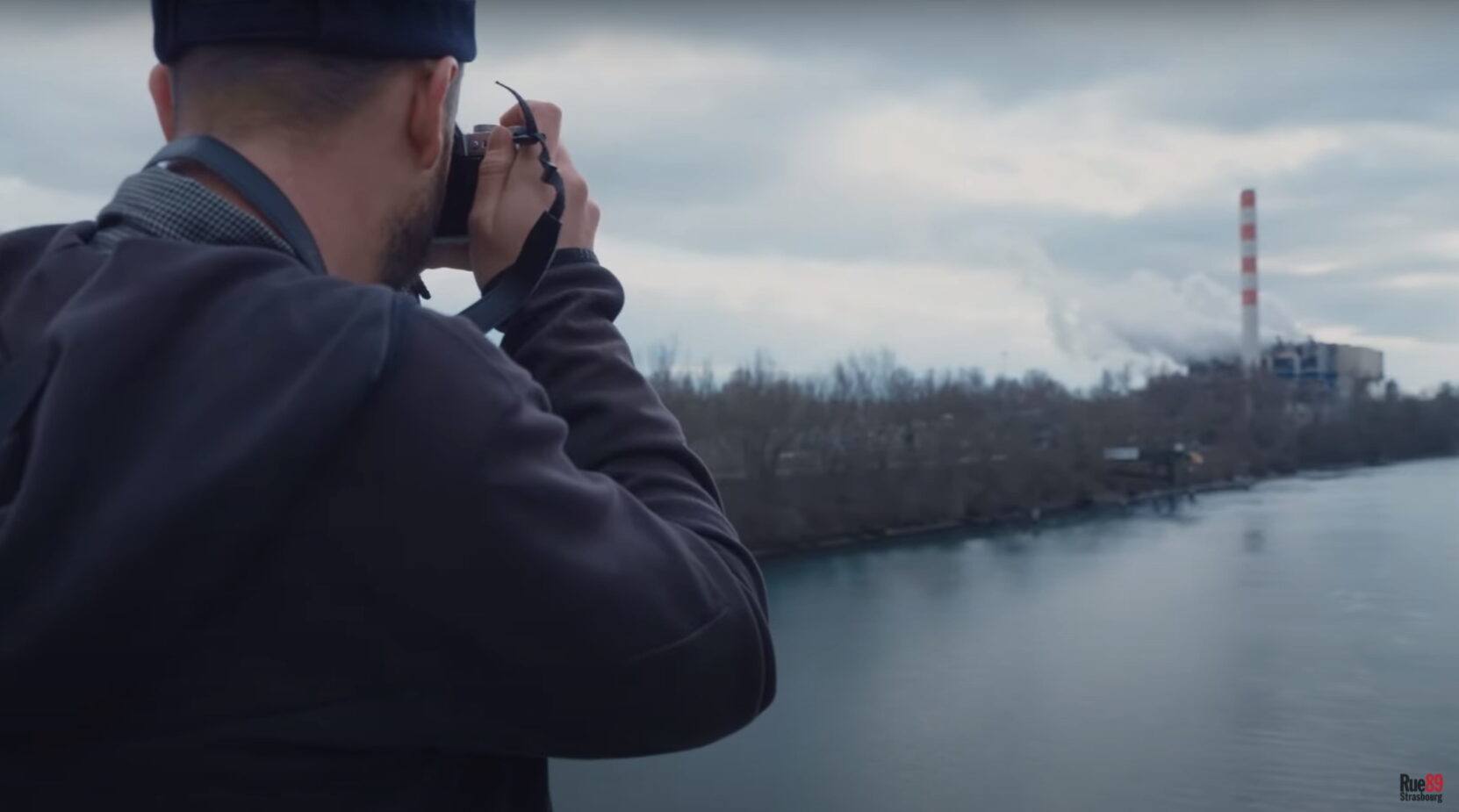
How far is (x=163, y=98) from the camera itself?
0.61m

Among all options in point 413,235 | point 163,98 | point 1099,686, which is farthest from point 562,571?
point 1099,686

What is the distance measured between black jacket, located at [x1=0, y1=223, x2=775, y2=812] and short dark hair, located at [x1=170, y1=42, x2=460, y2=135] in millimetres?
73

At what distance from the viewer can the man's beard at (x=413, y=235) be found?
0.60 m

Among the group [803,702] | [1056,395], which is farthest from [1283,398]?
[803,702]

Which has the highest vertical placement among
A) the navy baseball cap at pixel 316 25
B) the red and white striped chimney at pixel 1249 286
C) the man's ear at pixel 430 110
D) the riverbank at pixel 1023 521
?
the red and white striped chimney at pixel 1249 286

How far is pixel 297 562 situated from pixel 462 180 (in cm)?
23

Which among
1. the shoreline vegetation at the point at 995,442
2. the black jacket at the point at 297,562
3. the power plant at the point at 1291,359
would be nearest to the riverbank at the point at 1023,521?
the shoreline vegetation at the point at 995,442

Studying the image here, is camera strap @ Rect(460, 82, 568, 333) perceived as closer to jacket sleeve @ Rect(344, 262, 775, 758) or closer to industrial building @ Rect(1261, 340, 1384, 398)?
jacket sleeve @ Rect(344, 262, 775, 758)

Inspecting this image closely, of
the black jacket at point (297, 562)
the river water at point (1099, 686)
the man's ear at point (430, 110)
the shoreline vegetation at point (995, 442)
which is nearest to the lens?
the black jacket at point (297, 562)

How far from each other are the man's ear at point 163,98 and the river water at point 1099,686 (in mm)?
6036

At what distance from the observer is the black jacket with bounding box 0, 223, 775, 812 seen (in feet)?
1.48

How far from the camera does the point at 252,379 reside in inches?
18.2

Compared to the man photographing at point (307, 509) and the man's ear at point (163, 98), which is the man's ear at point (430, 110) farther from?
the man's ear at point (163, 98)

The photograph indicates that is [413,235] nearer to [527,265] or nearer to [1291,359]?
[527,265]
